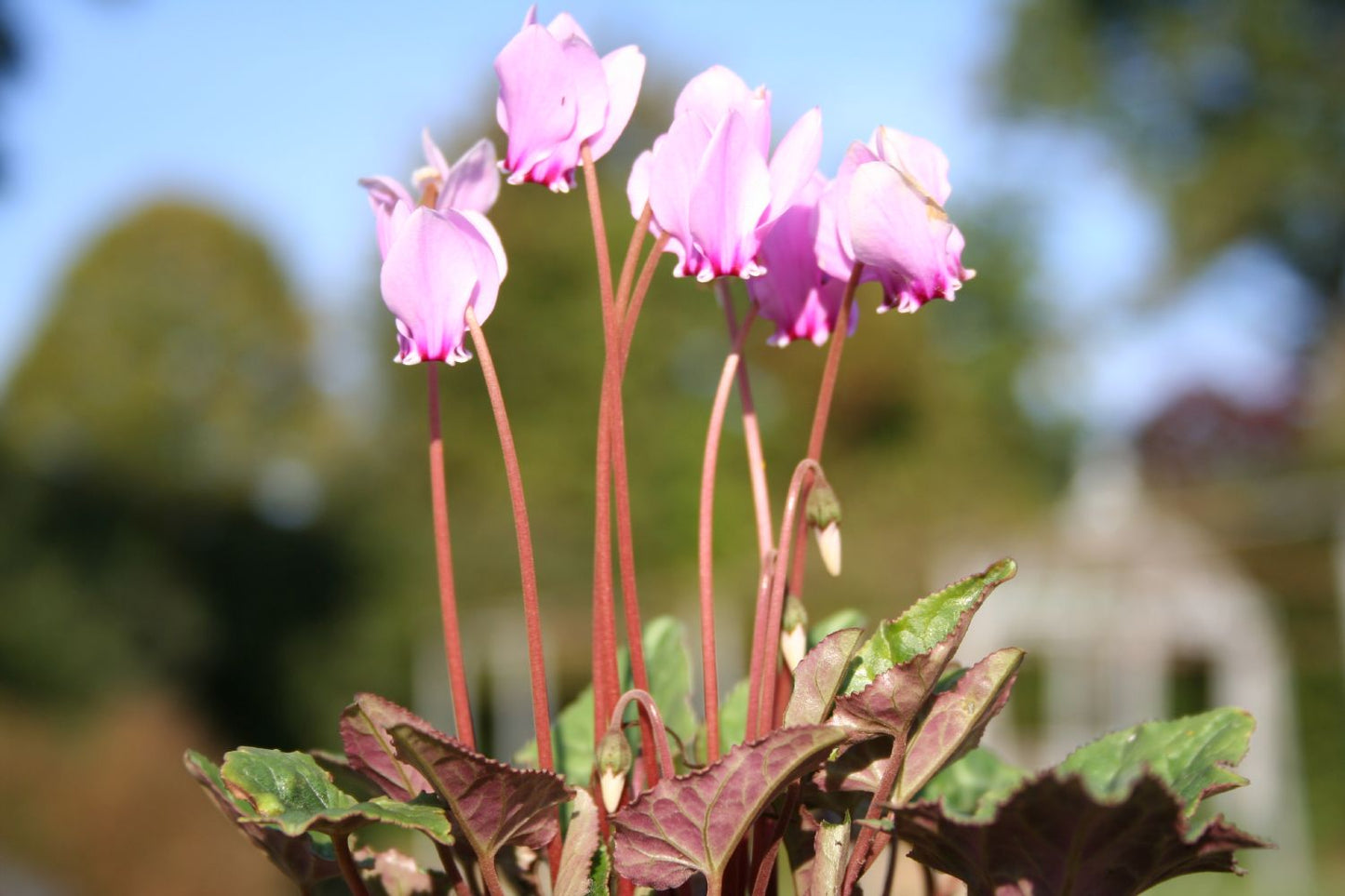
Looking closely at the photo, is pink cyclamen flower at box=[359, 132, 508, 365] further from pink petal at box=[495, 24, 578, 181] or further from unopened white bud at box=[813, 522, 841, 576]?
unopened white bud at box=[813, 522, 841, 576]

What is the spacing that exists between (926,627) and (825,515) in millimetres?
131

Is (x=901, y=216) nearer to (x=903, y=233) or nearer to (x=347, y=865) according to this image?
(x=903, y=233)

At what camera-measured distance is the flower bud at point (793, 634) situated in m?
0.88

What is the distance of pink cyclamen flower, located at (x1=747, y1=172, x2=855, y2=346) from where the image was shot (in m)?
0.95

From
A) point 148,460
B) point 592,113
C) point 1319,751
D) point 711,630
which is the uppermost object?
point 148,460

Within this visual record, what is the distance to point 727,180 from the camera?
0.82 m

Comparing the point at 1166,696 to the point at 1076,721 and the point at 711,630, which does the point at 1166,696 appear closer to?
the point at 1076,721

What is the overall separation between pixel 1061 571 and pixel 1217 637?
225 cm

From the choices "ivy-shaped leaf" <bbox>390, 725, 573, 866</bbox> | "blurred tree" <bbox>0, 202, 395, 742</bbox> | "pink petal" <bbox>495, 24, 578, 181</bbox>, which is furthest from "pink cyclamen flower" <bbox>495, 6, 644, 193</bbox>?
"blurred tree" <bbox>0, 202, 395, 742</bbox>

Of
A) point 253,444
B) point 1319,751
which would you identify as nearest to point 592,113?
point 1319,751

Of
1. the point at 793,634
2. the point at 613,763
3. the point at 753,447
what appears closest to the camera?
the point at 613,763

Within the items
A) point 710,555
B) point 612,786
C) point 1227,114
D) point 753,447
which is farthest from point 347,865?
point 1227,114

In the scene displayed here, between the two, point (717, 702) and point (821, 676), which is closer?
point (821, 676)

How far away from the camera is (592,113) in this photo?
896mm
